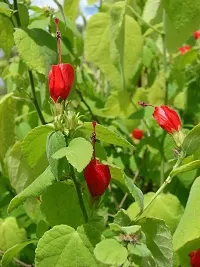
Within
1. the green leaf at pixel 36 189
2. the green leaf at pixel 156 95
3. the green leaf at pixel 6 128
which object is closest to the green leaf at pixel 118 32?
the green leaf at pixel 6 128

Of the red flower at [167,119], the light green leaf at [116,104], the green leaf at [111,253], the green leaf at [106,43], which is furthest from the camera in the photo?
the light green leaf at [116,104]

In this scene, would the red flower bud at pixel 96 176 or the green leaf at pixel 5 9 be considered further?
the green leaf at pixel 5 9

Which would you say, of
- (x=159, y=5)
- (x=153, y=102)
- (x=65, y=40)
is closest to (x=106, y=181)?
(x=159, y=5)

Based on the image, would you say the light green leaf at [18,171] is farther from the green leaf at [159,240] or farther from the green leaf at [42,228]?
the green leaf at [159,240]

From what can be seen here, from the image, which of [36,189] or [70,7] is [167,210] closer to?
[36,189]

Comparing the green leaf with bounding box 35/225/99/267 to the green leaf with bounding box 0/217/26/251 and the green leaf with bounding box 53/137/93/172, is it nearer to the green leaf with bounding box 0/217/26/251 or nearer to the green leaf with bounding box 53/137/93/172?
the green leaf with bounding box 53/137/93/172

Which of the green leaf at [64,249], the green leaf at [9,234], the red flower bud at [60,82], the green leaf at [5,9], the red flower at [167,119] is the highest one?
the green leaf at [5,9]

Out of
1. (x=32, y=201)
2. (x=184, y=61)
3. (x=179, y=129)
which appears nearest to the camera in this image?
(x=179, y=129)

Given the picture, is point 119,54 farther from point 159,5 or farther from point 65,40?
point 65,40
